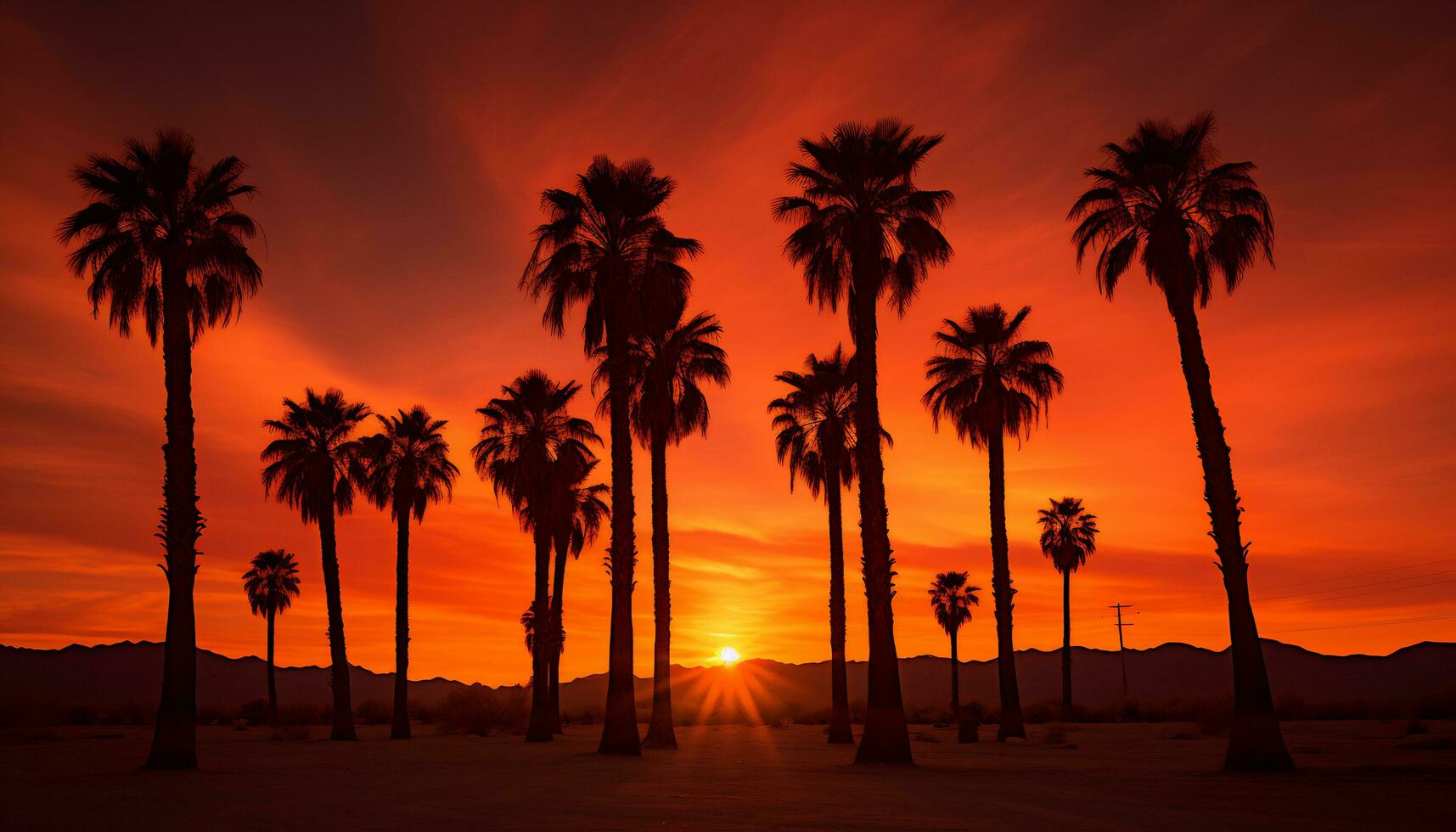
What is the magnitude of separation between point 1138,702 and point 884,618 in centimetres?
6868

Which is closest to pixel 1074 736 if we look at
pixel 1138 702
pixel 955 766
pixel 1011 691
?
pixel 1011 691

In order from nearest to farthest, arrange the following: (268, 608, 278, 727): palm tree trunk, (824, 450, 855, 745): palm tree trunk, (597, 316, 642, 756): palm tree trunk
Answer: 1. (597, 316, 642, 756): palm tree trunk
2. (824, 450, 855, 745): palm tree trunk
3. (268, 608, 278, 727): palm tree trunk

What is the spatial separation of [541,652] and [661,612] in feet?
43.7

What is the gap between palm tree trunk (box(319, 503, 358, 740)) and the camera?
49.1m

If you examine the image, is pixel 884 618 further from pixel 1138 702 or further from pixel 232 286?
pixel 1138 702

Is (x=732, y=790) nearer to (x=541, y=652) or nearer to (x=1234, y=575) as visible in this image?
(x=1234, y=575)

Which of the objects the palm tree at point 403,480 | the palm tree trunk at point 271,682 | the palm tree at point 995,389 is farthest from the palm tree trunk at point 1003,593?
the palm tree trunk at point 271,682

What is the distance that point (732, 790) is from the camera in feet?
61.9

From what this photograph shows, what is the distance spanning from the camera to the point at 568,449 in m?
47.6

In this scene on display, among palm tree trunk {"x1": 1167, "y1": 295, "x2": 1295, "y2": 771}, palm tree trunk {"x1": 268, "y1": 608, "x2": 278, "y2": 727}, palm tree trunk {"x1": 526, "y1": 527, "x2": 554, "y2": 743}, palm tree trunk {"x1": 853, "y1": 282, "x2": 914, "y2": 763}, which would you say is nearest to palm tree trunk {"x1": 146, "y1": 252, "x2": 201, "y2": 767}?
palm tree trunk {"x1": 853, "y1": 282, "x2": 914, "y2": 763}

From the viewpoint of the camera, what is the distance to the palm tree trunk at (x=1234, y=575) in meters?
24.0

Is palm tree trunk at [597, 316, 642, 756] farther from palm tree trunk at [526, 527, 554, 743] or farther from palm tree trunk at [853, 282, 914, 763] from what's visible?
palm tree trunk at [526, 527, 554, 743]

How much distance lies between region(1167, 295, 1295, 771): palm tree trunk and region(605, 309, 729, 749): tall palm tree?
56.2 feet

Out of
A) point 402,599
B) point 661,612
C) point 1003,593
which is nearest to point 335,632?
point 402,599
